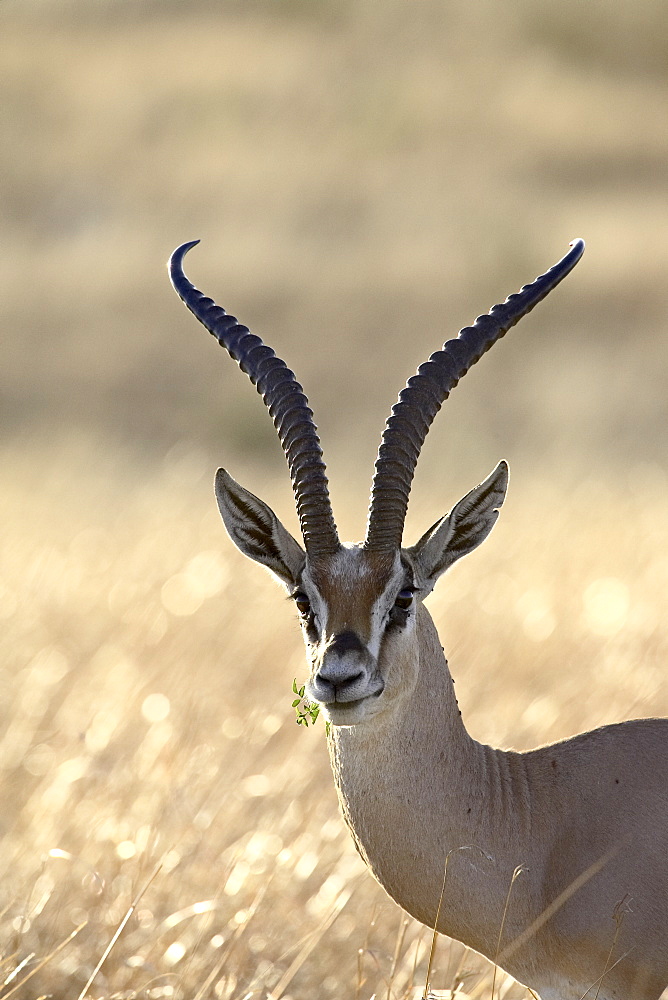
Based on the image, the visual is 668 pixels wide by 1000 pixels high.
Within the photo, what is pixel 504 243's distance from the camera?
155 ft

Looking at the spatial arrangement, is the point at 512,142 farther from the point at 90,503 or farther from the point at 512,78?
the point at 90,503

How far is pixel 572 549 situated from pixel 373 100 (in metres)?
47.6

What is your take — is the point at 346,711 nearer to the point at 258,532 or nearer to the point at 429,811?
the point at 429,811

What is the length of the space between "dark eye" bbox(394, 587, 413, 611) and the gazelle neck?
0.17 m

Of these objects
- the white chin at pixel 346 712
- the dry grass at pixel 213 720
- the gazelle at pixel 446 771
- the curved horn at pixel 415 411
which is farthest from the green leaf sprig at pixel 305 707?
the dry grass at pixel 213 720

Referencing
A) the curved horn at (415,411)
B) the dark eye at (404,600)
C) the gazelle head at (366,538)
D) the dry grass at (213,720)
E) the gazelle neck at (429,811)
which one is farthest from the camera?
the dry grass at (213,720)

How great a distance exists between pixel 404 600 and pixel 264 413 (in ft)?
103

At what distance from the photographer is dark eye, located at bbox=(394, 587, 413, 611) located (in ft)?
18.4

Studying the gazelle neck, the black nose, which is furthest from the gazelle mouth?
the gazelle neck

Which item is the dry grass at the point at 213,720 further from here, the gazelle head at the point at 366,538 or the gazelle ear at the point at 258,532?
the gazelle ear at the point at 258,532

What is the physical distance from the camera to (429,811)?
221 inches

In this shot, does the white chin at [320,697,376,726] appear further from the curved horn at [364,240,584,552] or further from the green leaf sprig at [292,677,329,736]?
the curved horn at [364,240,584,552]

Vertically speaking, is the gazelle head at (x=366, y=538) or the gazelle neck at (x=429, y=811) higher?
the gazelle head at (x=366, y=538)

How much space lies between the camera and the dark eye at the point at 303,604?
5668mm
